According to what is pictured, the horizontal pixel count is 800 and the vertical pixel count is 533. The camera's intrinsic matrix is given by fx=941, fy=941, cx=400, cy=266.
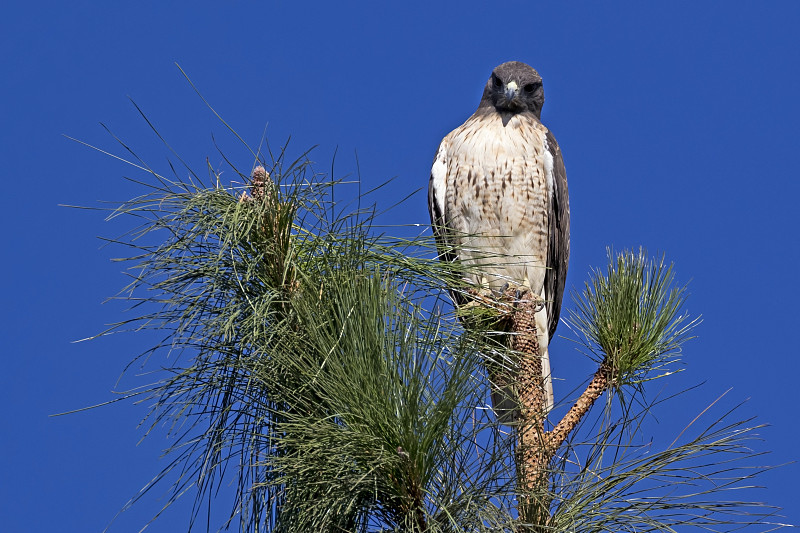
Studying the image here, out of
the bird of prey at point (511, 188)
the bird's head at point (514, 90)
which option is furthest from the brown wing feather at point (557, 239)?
the bird's head at point (514, 90)

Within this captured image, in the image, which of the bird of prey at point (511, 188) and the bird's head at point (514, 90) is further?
the bird's head at point (514, 90)

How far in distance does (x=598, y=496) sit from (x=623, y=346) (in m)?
0.73

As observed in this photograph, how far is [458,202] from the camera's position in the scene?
574 centimetres

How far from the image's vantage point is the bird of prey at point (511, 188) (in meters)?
5.67

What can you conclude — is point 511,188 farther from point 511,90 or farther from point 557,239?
point 511,90

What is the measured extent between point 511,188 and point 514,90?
705 mm

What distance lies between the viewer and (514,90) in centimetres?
596

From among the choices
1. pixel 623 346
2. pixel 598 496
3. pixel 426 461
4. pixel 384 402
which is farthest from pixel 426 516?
pixel 623 346

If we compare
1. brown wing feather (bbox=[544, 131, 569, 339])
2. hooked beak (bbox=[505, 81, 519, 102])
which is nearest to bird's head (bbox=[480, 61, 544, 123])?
hooked beak (bbox=[505, 81, 519, 102])

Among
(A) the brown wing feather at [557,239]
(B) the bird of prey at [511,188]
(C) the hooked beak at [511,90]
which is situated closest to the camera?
(B) the bird of prey at [511,188]

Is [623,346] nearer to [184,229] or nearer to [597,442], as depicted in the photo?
[597,442]

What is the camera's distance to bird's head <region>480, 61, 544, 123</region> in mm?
5953

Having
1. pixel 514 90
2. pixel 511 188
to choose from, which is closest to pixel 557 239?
pixel 511 188

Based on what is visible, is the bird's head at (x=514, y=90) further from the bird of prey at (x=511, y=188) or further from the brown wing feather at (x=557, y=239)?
the brown wing feather at (x=557, y=239)
